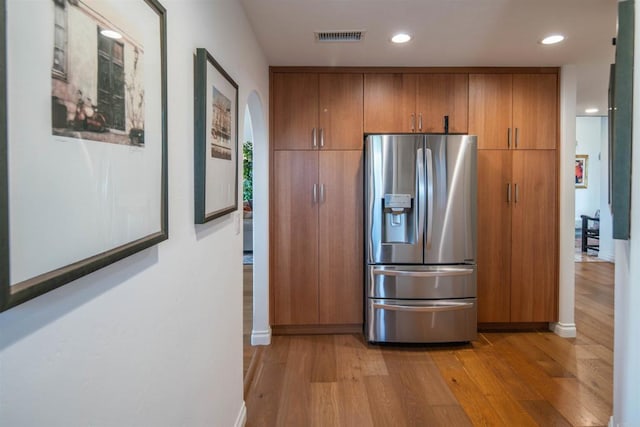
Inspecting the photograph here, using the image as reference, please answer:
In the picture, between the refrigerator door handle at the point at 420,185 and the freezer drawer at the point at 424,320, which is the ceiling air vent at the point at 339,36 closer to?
the refrigerator door handle at the point at 420,185

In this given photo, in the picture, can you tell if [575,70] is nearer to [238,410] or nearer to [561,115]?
[561,115]

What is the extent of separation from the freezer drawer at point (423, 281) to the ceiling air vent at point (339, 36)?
1738 millimetres

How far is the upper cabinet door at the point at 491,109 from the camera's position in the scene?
11.8 feet

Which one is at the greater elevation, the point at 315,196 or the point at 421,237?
the point at 315,196

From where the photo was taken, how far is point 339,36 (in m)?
2.84

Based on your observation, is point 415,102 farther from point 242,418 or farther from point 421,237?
point 242,418

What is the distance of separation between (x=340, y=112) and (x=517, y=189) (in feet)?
5.61

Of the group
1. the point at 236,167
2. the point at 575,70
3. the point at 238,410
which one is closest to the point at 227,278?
the point at 236,167

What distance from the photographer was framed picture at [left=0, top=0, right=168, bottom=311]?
56 centimetres

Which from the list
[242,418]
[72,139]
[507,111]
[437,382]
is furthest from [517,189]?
[72,139]

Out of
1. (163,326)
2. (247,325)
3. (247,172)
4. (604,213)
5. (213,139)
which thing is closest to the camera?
(163,326)

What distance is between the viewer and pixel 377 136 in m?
3.23

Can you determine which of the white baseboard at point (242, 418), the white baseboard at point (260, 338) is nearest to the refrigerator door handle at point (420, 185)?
the white baseboard at point (260, 338)

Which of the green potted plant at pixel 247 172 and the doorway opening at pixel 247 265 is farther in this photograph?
the green potted plant at pixel 247 172
